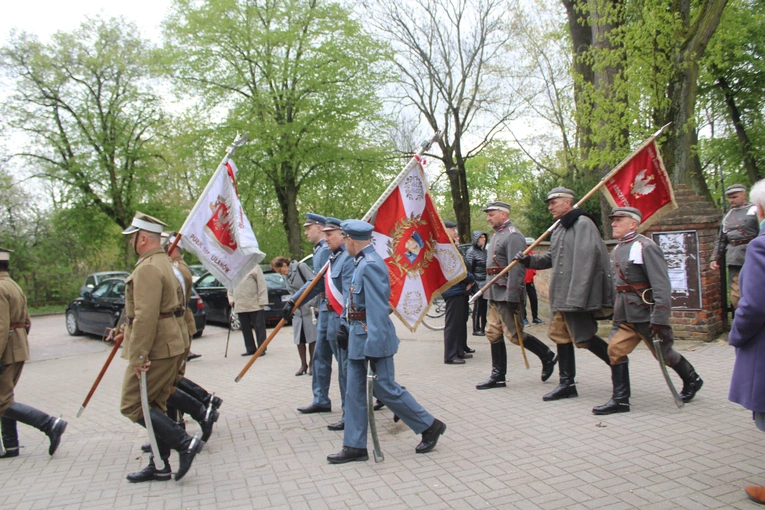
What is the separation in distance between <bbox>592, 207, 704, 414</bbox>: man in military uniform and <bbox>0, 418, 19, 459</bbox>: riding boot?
17.3 feet

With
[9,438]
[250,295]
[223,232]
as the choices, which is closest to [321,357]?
[223,232]

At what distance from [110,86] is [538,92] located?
2008 cm

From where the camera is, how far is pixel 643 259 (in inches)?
218

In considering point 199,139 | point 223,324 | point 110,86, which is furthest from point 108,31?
point 223,324

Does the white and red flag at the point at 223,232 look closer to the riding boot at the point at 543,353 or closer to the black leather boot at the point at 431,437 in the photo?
the black leather boot at the point at 431,437

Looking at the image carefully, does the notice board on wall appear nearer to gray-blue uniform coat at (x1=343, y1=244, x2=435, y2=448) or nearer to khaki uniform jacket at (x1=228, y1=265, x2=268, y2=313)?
gray-blue uniform coat at (x1=343, y1=244, x2=435, y2=448)

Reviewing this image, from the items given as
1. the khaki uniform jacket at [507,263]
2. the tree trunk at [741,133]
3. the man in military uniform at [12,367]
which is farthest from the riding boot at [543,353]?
the tree trunk at [741,133]

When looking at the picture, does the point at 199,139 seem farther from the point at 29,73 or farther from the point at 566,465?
the point at 566,465

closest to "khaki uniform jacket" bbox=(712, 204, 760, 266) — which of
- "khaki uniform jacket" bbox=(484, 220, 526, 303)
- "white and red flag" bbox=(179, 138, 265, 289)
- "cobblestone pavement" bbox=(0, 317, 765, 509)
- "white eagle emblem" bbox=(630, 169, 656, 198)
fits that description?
"cobblestone pavement" bbox=(0, 317, 765, 509)

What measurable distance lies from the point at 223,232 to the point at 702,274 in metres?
6.50

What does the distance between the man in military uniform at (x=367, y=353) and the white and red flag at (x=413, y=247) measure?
1.11 meters

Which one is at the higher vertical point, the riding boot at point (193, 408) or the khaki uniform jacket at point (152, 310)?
the khaki uniform jacket at point (152, 310)

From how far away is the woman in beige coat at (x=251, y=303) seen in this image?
10.6 metres

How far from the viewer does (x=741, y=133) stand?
842 inches
